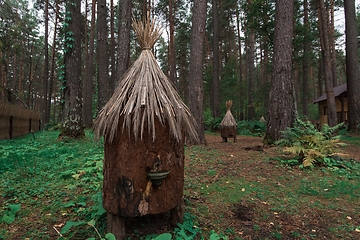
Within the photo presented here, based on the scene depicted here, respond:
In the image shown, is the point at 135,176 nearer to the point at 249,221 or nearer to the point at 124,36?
the point at 249,221

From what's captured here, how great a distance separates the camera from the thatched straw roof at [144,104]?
2.21 meters

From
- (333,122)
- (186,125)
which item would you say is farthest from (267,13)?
(186,125)

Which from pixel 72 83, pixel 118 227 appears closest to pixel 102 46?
pixel 72 83

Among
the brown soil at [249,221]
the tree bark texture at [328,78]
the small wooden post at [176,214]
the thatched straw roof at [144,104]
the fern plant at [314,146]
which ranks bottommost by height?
the brown soil at [249,221]

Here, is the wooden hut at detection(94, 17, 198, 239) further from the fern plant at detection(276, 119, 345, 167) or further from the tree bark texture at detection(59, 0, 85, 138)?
the tree bark texture at detection(59, 0, 85, 138)

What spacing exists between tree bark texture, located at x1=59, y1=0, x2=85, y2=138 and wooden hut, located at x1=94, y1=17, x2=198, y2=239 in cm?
631

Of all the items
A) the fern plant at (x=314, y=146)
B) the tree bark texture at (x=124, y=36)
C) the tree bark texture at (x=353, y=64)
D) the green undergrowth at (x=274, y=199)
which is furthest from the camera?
the tree bark texture at (x=353, y=64)

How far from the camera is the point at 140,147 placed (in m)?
2.23

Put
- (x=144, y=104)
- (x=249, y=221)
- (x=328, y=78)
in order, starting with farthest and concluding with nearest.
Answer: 1. (x=328, y=78)
2. (x=249, y=221)
3. (x=144, y=104)

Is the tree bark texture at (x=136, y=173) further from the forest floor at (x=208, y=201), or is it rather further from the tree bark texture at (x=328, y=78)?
the tree bark texture at (x=328, y=78)

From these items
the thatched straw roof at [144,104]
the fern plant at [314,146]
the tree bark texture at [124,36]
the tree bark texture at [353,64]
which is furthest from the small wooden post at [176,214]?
the tree bark texture at [353,64]

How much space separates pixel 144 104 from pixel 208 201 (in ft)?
7.80

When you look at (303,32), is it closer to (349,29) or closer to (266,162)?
(349,29)

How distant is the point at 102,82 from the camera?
11.7 metres
